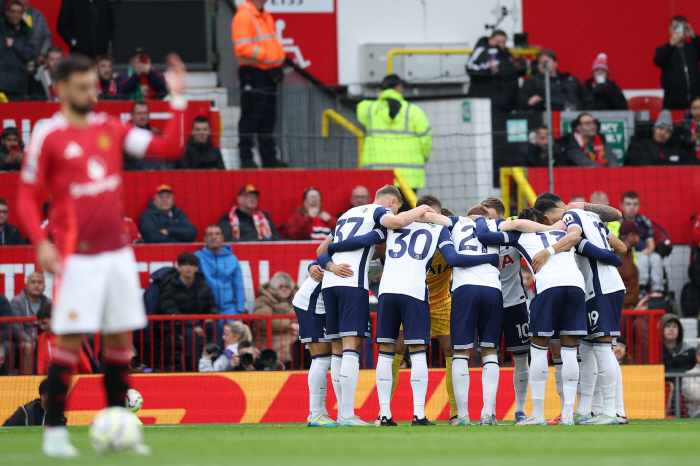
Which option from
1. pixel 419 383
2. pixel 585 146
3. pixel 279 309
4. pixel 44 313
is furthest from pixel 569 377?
pixel 585 146

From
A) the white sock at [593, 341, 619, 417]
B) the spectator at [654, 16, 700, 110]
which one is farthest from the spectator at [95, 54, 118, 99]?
the white sock at [593, 341, 619, 417]

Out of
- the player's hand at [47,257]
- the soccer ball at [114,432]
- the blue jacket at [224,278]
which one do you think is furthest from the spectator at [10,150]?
the soccer ball at [114,432]

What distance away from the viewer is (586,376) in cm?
1014

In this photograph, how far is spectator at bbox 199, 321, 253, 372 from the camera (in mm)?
12578

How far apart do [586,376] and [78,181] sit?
5873 mm

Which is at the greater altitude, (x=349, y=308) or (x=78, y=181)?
(x=78, y=181)

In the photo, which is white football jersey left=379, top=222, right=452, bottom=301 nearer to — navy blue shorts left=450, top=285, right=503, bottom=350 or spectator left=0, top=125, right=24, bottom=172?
navy blue shorts left=450, top=285, right=503, bottom=350

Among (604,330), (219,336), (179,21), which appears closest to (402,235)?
(604,330)

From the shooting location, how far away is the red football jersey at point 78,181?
5859mm

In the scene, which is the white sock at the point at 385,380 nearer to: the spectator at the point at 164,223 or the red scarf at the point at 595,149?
the spectator at the point at 164,223

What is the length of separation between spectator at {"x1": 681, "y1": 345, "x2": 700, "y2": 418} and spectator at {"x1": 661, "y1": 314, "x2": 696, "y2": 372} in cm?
11

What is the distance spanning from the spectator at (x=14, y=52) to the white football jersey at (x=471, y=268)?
8600mm

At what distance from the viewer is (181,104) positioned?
6.07m

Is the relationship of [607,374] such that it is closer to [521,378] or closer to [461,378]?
[521,378]
